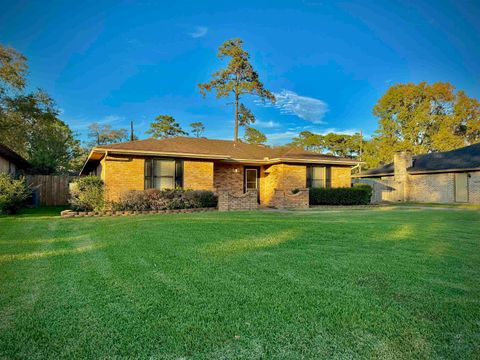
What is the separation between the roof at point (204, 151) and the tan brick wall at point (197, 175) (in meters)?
0.51

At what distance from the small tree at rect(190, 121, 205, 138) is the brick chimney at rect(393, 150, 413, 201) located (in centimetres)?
2283

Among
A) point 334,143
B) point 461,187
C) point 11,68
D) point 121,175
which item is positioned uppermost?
point 11,68

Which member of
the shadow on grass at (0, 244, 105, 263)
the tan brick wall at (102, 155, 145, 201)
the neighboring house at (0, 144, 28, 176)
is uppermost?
the neighboring house at (0, 144, 28, 176)

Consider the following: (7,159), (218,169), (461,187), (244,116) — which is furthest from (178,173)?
(461,187)

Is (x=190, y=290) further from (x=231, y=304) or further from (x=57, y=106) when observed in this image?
(x=57, y=106)

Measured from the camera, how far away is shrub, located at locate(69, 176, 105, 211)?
468 inches

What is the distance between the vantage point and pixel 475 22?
1841cm

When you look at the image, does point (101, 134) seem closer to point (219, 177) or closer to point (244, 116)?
point (244, 116)

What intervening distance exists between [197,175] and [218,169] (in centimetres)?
214

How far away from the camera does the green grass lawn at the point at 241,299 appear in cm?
221

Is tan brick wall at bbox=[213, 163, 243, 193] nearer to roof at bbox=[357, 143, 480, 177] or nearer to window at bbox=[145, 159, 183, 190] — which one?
window at bbox=[145, 159, 183, 190]

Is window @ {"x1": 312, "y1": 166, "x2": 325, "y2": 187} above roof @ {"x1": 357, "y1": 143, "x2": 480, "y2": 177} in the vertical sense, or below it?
below

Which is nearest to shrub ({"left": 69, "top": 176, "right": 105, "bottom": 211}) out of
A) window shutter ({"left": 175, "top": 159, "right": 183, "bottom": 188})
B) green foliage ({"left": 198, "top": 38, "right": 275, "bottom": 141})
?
window shutter ({"left": 175, "top": 159, "right": 183, "bottom": 188})

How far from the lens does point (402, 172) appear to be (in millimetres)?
24203
